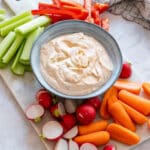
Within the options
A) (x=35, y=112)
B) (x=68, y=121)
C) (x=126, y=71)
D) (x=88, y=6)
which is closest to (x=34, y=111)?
(x=35, y=112)

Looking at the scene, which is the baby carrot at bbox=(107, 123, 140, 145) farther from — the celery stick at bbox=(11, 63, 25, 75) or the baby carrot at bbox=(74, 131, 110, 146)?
the celery stick at bbox=(11, 63, 25, 75)

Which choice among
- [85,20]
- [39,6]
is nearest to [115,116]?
[85,20]

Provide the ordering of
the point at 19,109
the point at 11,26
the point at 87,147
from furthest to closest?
the point at 11,26 < the point at 19,109 < the point at 87,147

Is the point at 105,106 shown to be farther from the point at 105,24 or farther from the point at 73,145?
the point at 105,24

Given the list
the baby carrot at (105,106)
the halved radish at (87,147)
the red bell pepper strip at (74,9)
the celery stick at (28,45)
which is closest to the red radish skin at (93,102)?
the baby carrot at (105,106)

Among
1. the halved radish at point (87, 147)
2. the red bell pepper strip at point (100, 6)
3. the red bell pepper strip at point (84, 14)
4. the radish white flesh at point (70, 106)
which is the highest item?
the red bell pepper strip at point (84, 14)

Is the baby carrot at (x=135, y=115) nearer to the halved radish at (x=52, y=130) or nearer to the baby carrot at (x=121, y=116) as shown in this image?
the baby carrot at (x=121, y=116)
